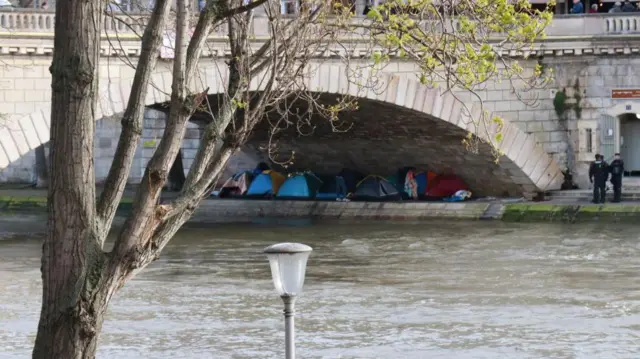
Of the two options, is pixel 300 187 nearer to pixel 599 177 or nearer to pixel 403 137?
pixel 403 137

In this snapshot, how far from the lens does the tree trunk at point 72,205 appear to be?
777 centimetres

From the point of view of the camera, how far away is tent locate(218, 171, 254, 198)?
35438mm

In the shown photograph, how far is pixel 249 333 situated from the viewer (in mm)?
15695

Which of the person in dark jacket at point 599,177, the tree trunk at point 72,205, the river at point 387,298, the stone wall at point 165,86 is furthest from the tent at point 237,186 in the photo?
the tree trunk at point 72,205

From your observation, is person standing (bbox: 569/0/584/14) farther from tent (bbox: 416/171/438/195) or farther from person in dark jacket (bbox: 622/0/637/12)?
tent (bbox: 416/171/438/195)

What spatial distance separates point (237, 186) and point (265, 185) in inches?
37.7

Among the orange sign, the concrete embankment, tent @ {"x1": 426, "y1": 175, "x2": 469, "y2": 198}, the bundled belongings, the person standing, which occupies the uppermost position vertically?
the person standing

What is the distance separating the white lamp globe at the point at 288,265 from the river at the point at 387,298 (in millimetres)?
6025

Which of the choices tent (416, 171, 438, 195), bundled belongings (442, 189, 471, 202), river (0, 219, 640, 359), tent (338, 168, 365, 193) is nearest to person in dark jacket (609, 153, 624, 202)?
river (0, 219, 640, 359)

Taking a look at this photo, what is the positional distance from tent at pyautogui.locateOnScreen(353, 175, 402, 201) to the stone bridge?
0.95 m

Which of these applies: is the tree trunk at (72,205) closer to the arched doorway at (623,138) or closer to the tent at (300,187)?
the arched doorway at (623,138)

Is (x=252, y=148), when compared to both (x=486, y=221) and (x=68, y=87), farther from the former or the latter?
(x=68, y=87)


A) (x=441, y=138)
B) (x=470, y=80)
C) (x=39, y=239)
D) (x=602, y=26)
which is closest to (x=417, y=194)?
(x=441, y=138)

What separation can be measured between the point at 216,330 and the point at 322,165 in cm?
2167
